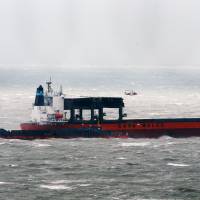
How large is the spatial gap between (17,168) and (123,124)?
31144 millimetres

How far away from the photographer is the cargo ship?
10788cm

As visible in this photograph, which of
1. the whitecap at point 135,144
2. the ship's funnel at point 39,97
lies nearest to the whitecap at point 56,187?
the whitecap at point 135,144

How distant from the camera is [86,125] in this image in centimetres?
11156

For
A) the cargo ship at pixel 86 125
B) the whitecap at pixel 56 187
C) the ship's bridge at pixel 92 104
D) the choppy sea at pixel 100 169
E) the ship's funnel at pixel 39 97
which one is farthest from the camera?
the ship's funnel at pixel 39 97

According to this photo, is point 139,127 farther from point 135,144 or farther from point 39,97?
point 39,97

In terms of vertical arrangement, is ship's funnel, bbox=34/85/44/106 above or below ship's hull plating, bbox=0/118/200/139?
above

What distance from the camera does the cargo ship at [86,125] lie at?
108m

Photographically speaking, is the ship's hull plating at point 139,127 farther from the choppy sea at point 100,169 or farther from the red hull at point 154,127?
the choppy sea at point 100,169

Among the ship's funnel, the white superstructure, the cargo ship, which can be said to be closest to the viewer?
the cargo ship

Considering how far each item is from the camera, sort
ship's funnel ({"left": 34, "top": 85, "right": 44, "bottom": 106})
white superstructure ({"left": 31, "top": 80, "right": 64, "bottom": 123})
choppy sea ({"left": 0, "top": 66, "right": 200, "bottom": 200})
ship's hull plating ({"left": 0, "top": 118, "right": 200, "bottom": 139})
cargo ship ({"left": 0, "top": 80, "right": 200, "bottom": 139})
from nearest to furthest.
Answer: choppy sea ({"left": 0, "top": 66, "right": 200, "bottom": 200}), cargo ship ({"left": 0, "top": 80, "right": 200, "bottom": 139}), ship's hull plating ({"left": 0, "top": 118, "right": 200, "bottom": 139}), white superstructure ({"left": 31, "top": 80, "right": 64, "bottom": 123}), ship's funnel ({"left": 34, "top": 85, "right": 44, "bottom": 106})

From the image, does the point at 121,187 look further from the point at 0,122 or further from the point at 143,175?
the point at 0,122

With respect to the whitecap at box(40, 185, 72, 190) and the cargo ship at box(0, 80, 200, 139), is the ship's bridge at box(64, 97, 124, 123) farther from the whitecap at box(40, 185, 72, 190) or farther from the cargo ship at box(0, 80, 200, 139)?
the whitecap at box(40, 185, 72, 190)

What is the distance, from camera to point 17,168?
82.1 metres

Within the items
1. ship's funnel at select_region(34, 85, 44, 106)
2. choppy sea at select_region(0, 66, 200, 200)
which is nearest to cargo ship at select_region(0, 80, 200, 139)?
ship's funnel at select_region(34, 85, 44, 106)
